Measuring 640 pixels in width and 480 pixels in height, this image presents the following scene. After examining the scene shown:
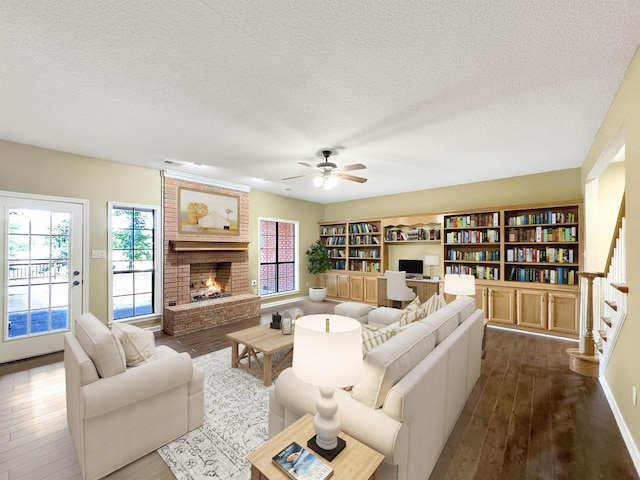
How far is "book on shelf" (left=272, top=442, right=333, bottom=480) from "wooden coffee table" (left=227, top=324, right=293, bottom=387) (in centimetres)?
161

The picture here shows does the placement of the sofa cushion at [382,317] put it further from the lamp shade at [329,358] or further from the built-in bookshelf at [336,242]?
the built-in bookshelf at [336,242]

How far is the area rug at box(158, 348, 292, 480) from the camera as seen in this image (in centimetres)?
176

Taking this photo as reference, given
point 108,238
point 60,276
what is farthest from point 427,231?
point 60,276

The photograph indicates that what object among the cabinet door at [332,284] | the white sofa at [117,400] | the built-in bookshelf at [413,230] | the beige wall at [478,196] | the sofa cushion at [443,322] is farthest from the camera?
the cabinet door at [332,284]

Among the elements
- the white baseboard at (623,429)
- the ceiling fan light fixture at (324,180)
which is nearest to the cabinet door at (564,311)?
the white baseboard at (623,429)

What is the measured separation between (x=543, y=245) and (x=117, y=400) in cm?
606

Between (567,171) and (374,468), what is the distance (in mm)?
5512

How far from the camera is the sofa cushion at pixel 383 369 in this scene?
1.39 m

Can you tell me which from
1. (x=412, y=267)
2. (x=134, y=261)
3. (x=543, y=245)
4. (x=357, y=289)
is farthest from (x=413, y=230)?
(x=134, y=261)

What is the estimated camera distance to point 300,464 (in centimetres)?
114

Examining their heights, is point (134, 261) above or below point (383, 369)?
above

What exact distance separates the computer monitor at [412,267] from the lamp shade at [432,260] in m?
0.23

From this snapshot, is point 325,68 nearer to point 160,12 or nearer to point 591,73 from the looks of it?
point 160,12

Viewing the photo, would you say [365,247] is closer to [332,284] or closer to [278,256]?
[332,284]
